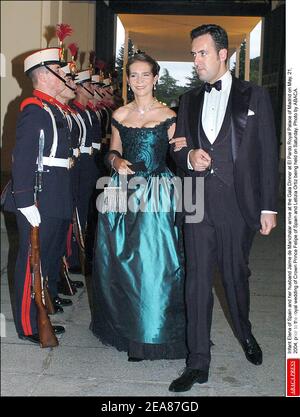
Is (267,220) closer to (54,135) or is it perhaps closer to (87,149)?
(54,135)

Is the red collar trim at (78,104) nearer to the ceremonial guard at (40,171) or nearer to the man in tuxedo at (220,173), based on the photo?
the ceremonial guard at (40,171)

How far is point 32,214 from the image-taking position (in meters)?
3.25

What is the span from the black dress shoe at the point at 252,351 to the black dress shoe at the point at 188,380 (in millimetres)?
349

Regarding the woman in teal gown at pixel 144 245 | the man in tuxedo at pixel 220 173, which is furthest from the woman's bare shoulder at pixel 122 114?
the man in tuxedo at pixel 220 173

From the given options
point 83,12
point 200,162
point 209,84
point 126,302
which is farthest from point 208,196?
point 83,12

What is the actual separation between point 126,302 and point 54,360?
0.46m

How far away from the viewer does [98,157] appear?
5441 millimetres

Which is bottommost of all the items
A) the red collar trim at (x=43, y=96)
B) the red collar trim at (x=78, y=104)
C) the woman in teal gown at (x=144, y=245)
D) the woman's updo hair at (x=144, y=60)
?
the woman in teal gown at (x=144, y=245)

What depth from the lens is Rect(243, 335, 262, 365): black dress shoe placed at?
10.4ft

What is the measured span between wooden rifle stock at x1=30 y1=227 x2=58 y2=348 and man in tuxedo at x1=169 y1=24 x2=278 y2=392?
0.79 m

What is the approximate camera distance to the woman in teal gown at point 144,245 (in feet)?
10.4

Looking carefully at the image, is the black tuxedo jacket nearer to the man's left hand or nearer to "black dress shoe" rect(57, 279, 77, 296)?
the man's left hand

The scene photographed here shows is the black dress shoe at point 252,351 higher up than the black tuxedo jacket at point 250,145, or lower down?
lower down

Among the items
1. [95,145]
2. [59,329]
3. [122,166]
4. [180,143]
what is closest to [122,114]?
[122,166]
